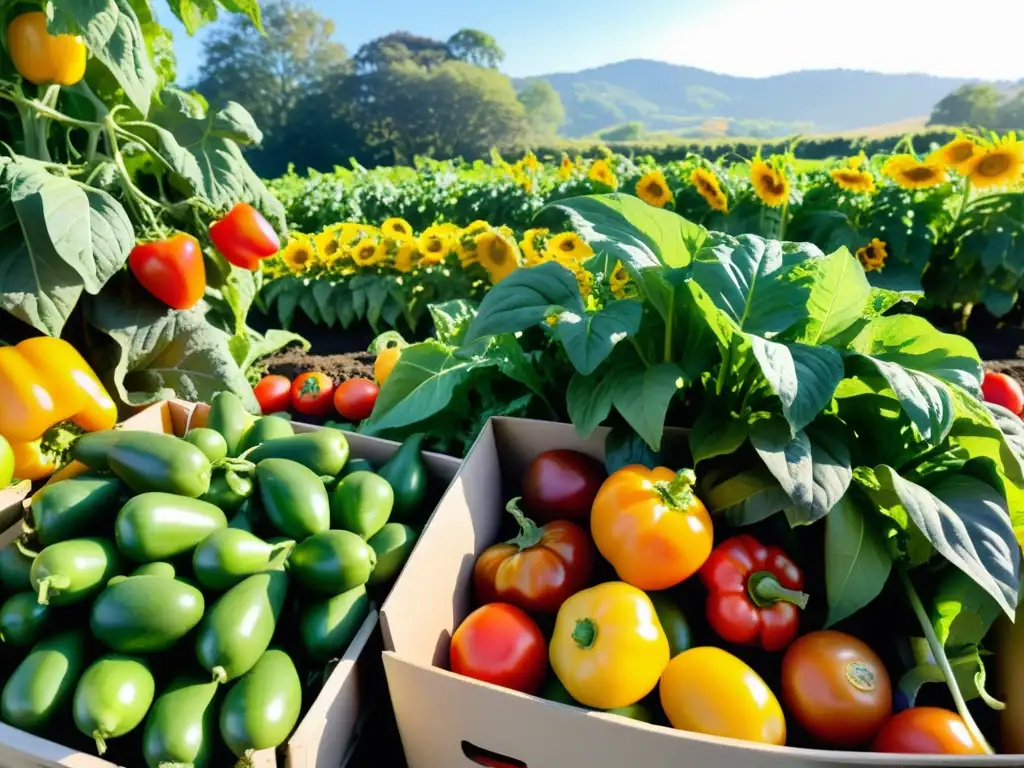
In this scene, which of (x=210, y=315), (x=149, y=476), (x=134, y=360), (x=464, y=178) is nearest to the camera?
(x=149, y=476)

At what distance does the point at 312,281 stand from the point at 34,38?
8.43ft

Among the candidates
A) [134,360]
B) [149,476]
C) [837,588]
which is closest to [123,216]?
[134,360]

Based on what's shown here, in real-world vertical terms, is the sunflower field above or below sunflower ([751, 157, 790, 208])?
below

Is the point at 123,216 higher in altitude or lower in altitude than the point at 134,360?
higher

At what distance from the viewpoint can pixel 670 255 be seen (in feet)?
5.31

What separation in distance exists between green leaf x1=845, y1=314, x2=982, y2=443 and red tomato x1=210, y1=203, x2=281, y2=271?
1824 millimetres

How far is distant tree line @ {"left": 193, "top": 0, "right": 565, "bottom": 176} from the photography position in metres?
41.2

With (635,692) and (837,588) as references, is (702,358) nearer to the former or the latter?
(837,588)

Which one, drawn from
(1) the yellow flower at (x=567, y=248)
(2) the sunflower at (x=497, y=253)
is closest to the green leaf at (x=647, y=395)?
(1) the yellow flower at (x=567, y=248)

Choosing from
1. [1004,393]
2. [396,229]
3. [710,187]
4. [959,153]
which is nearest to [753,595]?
[1004,393]

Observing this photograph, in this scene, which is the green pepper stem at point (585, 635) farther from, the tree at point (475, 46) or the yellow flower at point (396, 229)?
the tree at point (475, 46)

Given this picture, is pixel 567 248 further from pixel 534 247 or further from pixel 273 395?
pixel 273 395

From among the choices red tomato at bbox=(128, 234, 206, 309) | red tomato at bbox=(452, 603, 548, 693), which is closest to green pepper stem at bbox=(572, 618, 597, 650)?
red tomato at bbox=(452, 603, 548, 693)

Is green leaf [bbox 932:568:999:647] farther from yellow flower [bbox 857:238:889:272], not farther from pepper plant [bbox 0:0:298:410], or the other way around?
yellow flower [bbox 857:238:889:272]
